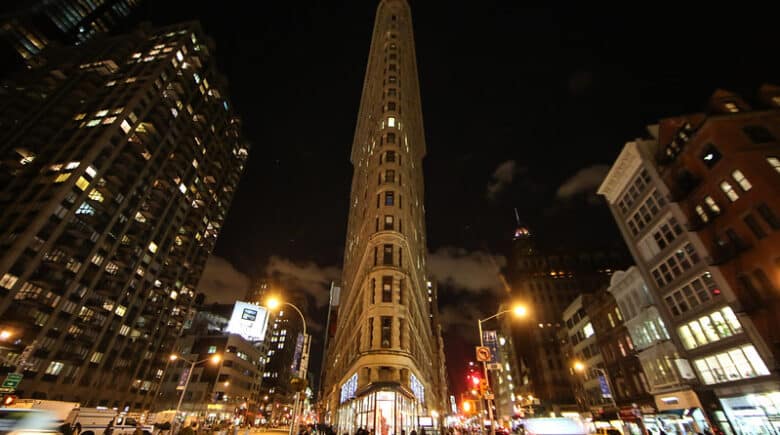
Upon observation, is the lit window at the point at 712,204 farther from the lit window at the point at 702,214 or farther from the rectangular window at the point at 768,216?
the rectangular window at the point at 768,216

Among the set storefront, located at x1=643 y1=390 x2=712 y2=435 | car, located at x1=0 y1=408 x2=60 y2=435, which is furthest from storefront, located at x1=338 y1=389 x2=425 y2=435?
storefront, located at x1=643 y1=390 x2=712 y2=435

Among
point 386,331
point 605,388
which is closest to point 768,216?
point 605,388

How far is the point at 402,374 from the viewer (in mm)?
32344

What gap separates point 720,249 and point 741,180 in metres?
6.53

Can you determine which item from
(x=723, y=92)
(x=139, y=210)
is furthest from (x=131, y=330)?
(x=723, y=92)

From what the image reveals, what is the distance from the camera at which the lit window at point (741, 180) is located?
97.1 ft

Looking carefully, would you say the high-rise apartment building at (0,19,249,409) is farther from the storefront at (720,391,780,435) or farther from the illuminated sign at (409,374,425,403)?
the storefront at (720,391,780,435)

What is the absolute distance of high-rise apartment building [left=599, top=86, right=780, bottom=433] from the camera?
27672 mm

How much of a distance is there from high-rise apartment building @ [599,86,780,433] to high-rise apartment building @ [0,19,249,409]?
7859 cm

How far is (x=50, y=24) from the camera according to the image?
88250 mm

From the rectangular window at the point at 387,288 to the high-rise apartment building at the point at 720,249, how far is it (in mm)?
31145

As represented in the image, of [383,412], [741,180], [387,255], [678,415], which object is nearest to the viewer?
[383,412]

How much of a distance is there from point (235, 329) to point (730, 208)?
63535 mm

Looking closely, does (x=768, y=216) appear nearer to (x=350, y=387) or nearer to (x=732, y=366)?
(x=732, y=366)
